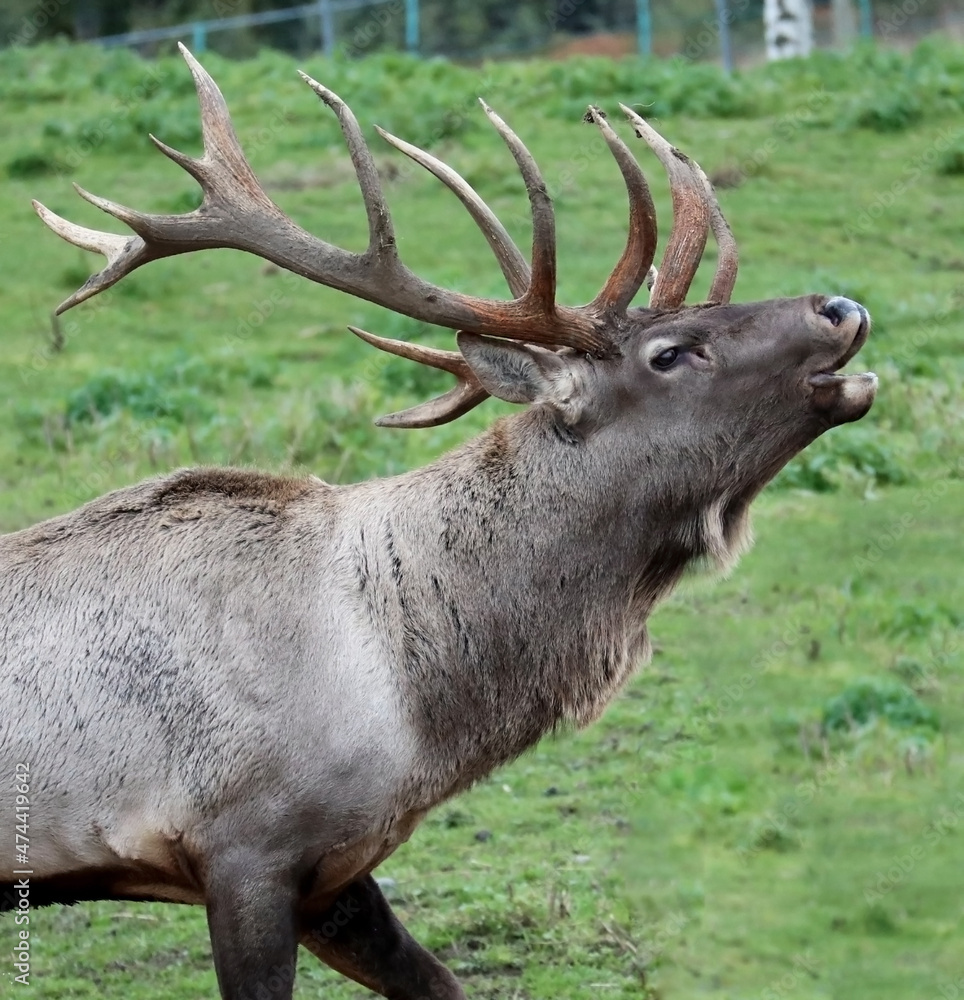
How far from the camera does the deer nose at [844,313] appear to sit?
16.3ft

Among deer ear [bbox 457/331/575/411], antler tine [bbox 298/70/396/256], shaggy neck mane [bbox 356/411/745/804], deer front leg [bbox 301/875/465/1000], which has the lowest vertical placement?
deer front leg [bbox 301/875/465/1000]

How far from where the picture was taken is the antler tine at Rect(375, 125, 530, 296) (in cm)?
514

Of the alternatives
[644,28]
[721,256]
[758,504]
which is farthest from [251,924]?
[644,28]

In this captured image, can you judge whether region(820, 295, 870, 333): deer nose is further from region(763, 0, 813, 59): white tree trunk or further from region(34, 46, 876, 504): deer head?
region(763, 0, 813, 59): white tree trunk

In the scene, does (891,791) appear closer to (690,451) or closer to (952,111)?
(690,451)

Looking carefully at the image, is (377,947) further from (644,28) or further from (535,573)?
(644,28)

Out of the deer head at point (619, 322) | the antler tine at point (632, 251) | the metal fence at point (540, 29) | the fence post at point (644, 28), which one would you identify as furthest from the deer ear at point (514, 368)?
the fence post at point (644, 28)

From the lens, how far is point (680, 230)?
5.30m

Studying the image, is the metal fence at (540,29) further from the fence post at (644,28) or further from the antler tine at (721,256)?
the antler tine at (721,256)

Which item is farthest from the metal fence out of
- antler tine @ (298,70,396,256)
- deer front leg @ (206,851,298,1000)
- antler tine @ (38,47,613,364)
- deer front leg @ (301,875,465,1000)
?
deer front leg @ (206,851,298,1000)

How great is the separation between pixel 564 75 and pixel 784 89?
2106mm

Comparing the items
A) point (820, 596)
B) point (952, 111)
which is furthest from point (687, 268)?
point (952, 111)

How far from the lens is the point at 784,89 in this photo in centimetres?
1733

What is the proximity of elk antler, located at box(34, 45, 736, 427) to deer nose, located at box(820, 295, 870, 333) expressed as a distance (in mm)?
441
